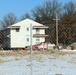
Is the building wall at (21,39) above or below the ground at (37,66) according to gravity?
above

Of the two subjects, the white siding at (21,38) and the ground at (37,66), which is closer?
the ground at (37,66)

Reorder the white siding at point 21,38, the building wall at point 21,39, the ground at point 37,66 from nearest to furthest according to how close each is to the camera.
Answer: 1. the ground at point 37,66
2. the building wall at point 21,39
3. the white siding at point 21,38

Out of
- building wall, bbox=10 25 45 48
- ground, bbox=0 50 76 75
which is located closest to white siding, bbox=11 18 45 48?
building wall, bbox=10 25 45 48

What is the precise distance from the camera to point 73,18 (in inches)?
3337

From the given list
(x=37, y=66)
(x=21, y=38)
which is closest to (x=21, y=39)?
(x=21, y=38)

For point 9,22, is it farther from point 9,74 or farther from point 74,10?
point 9,74

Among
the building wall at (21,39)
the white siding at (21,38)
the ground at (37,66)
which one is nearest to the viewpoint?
the ground at (37,66)

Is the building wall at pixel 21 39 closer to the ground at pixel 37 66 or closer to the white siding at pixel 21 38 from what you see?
the white siding at pixel 21 38

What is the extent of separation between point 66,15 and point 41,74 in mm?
76037

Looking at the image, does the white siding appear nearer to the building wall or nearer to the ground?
the building wall

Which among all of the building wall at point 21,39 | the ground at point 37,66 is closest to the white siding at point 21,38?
the building wall at point 21,39

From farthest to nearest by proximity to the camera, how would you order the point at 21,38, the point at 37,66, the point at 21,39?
the point at 21,38 < the point at 21,39 < the point at 37,66

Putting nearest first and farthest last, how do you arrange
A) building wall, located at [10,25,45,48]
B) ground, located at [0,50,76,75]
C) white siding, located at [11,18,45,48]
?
ground, located at [0,50,76,75], building wall, located at [10,25,45,48], white siding, located at [11,18,45,48]

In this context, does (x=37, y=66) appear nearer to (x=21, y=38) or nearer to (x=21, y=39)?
(x=21, y=39)
